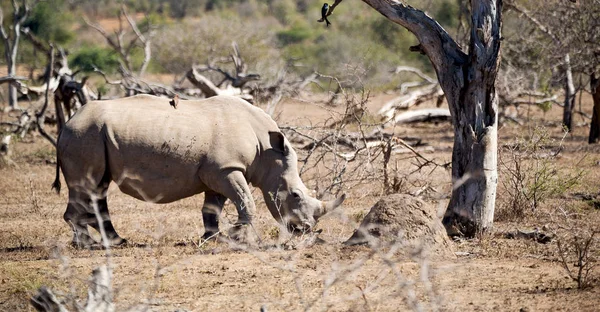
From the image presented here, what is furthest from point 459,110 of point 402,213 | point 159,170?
point 159,170

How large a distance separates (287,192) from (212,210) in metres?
0.80

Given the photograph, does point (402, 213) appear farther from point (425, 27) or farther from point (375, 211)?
point (425, 27)

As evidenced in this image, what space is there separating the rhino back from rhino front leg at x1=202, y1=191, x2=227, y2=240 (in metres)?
0.29

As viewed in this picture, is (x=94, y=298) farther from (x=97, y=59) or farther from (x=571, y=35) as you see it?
(x=97, y=59)

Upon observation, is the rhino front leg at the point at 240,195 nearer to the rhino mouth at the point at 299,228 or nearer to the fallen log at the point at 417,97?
the rhino mouth at the point at 299,228

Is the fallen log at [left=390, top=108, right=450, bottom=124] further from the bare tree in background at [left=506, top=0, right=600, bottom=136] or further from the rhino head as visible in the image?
the rhino head

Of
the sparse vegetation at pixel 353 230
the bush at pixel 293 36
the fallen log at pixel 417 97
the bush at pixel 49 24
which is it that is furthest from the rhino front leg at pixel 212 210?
the bush at pixel 293 36

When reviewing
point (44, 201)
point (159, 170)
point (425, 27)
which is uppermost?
point (425, 27)

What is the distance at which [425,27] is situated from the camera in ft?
28.8

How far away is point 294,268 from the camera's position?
24.8ft

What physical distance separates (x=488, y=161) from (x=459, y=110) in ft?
1.84

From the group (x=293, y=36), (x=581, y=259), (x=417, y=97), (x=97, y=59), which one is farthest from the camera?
(x=293, y=36)

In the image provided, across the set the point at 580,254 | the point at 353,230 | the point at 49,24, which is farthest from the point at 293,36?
the point at 580,254

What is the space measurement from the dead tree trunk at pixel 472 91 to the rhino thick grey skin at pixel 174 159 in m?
1.27
